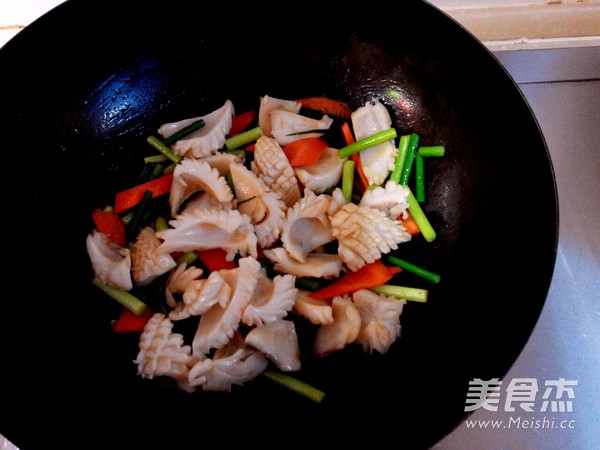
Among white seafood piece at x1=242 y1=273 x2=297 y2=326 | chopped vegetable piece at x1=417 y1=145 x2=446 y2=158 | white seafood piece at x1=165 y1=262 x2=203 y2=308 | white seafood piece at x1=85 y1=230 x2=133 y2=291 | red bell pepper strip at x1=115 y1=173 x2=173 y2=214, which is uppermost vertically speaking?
red bell pepper strip at x1=115 y1=173 x2=173 y2=214

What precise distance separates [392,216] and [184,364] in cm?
61

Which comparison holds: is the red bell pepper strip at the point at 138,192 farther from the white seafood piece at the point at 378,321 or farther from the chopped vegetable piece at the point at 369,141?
the white seafood piece at the point at 378,321

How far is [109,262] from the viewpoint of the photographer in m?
1.22

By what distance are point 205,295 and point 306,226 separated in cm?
31

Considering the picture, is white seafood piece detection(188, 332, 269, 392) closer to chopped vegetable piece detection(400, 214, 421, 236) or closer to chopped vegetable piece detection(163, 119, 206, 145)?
chopped vegetable piece detection(400, 214, 421, 236)

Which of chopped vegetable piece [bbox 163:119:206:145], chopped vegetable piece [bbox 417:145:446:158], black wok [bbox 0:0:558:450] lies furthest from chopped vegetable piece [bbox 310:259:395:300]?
chopped vegetable piece [bbox 163:119:206:145]

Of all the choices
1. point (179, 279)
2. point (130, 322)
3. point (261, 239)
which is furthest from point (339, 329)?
point (130, 322)

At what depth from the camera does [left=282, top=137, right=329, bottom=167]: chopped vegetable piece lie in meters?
1.36

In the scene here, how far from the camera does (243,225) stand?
1.22 metres

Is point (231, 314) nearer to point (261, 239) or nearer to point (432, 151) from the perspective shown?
point (261, 239)

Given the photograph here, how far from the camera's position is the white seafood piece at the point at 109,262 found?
120 centimetres

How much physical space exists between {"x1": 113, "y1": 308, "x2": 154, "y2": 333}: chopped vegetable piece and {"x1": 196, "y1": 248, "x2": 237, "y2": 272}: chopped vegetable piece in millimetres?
185

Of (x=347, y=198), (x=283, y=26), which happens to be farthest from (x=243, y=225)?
(x=283, y=26)

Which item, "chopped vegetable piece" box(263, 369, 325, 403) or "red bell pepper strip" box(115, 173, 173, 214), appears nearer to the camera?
"chopped vegetable piece" box(263, 369, 325, 403)
